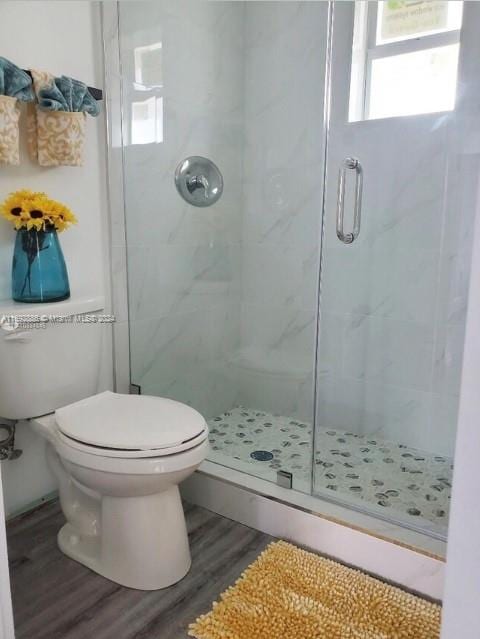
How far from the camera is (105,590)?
1398 millimetres

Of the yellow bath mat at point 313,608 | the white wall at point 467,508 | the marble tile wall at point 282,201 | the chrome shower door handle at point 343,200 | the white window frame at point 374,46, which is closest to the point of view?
the white wall at point 467,508

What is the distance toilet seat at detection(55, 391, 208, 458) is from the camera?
50.9 inches

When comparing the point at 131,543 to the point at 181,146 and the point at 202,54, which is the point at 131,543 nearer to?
the point at 181,146

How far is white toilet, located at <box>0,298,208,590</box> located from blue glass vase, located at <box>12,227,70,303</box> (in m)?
0.07

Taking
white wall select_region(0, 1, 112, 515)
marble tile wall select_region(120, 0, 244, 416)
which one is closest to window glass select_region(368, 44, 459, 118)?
marble tile wall select_region(120, 0, 244, 416)

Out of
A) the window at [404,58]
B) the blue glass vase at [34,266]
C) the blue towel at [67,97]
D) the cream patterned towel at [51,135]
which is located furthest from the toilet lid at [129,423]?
the window at [404,58]

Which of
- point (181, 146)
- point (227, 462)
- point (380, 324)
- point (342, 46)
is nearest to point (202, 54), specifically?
point (181, 146)

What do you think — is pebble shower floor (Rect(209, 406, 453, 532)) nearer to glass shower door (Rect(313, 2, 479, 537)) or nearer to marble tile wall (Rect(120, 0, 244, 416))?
glass shower door (Rect(313, 2, 479, 537))

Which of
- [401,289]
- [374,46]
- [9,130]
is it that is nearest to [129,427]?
[9,130]

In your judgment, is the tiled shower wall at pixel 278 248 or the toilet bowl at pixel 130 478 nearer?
the toilet bowl at pixel 130 478

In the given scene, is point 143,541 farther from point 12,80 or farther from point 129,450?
point 12,80

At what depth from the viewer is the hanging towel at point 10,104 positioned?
144cm

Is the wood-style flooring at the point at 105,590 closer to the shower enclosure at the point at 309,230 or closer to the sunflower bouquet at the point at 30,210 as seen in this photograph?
the shower enclosure at the point at 309,230

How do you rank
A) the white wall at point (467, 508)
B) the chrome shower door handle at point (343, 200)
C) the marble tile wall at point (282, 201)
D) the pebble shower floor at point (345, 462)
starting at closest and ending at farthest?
the white wall at point (467, 508)
the pebble shower floor at point (345, 462)
the chrome shower door handle at point (343, 200)
the marble tile wall at point (282, 201)
